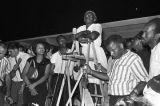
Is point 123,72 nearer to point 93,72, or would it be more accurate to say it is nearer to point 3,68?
point 93,72

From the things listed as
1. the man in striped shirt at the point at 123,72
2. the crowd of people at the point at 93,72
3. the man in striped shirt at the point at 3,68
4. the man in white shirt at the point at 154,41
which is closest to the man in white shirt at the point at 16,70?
the crowd of people at the point at 93,72

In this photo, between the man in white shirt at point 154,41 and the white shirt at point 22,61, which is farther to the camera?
the white shirt at point 22,61

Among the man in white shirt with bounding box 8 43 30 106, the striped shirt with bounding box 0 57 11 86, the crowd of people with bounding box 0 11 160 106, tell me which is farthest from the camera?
the man in white shirt with bounding box 8 43 30 106

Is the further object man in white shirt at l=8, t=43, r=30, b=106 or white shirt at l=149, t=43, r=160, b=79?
man in white shirt at l=8, t=43, r=30, b=106

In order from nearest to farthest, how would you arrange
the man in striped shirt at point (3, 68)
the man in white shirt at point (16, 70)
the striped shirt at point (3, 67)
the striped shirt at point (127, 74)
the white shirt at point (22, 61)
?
the striped shirt at point (127, 74) < the man in striped shirt at point (3, 68) < the striped shirt at point (3, 67) < the man in white shirt at point (16, 70) < the white shirt at point (22, 61)

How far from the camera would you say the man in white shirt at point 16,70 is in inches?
269

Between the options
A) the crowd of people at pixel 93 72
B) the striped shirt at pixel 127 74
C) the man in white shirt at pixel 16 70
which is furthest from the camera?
the man in white shirt at pixel 16 70

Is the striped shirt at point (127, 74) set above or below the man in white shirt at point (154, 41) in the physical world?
below

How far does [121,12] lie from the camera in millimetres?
8773

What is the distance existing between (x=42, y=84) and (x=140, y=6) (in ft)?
12.5

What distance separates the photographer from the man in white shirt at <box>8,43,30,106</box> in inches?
269

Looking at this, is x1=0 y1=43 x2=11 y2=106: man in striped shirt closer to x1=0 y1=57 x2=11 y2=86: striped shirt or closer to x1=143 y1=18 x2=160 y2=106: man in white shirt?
x1=0 y1=57 x2=11 y2=86: striped shirt

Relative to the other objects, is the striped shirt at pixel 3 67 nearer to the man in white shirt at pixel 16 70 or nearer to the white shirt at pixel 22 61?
the man in white shirt at pixel 16 70

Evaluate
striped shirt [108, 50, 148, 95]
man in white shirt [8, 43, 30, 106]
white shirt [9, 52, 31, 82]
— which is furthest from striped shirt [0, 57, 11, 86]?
striped shirt [108, 50, 148, 95]
